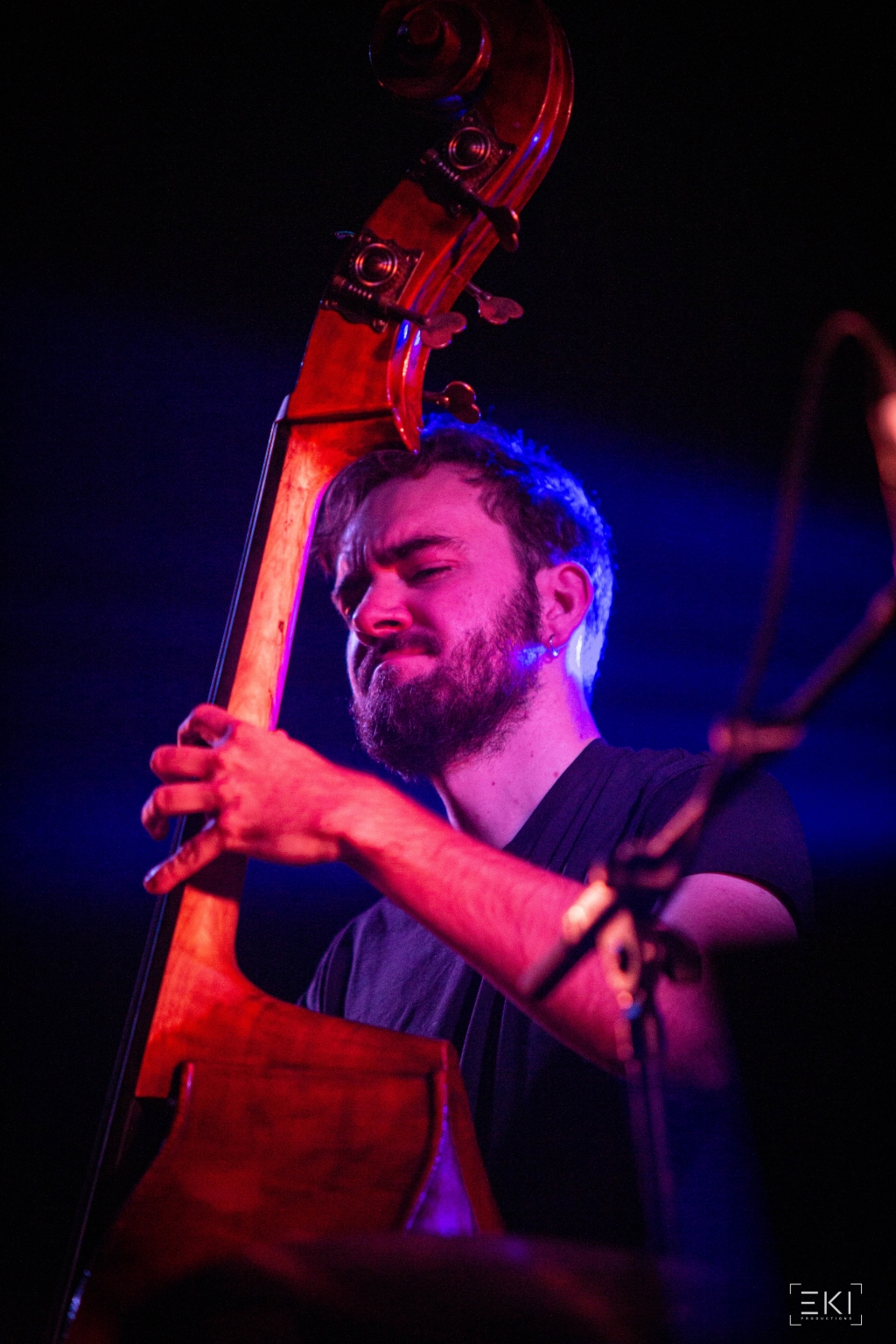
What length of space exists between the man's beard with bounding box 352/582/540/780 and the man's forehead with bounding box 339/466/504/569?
25 centimetres

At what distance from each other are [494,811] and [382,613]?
556 mm

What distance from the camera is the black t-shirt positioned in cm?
168

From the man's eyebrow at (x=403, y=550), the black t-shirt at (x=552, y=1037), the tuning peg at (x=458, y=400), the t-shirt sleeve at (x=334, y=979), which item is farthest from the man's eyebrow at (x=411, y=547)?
the t-shirt sleeve at (x=334, y=979)

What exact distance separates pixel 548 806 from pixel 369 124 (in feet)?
7.95

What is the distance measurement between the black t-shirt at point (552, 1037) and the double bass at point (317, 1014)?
39cm

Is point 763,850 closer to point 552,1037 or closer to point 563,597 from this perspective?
point 552,1037

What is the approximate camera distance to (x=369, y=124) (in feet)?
10.7

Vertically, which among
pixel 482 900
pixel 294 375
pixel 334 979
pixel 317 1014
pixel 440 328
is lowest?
pixel 334 979

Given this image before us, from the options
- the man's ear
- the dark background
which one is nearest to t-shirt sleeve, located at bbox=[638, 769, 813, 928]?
the man's ear

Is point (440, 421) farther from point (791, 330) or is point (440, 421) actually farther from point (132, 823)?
point (132, 823)

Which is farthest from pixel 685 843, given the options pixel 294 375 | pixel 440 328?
pixel 294 375

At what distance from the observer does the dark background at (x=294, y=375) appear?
9.93 ft

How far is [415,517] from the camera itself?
256cm

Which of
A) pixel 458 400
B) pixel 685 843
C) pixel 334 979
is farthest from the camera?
pixel 334 979
